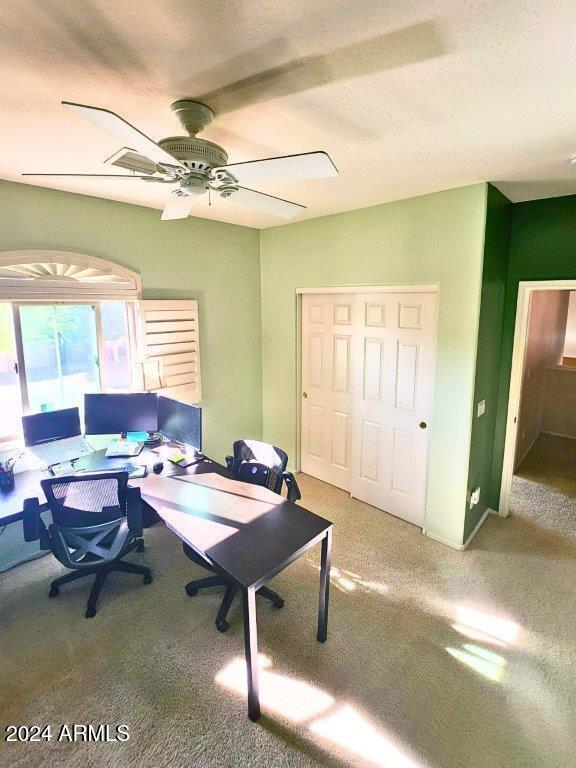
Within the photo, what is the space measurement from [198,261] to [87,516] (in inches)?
98.0

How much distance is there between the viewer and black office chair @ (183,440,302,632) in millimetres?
2467

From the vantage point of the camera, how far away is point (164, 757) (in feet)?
5.67

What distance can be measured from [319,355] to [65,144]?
8.93 feet

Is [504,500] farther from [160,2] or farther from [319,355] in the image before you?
[160,2]

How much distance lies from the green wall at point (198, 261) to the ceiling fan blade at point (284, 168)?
74.9 inches

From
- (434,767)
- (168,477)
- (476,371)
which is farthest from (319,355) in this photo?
(434,767)

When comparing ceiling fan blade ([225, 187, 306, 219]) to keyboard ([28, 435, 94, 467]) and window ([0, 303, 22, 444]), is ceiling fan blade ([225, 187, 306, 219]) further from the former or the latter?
keyboard ([28, 435, 94, 467])

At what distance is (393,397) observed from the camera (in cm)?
354

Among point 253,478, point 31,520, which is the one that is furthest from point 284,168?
point 31,520

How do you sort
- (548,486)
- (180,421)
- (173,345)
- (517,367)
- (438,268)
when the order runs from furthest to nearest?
1. (548,486)
2. (173,345)
3. (517,367)
4. (180,421)
5. (438,268)

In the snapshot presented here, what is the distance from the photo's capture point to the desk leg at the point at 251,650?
5.80 feet

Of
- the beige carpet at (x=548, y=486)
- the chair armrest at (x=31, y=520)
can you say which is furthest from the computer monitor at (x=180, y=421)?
the beige carpet at (x=548, y=486)

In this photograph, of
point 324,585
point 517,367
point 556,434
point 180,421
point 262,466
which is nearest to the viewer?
point 324,585

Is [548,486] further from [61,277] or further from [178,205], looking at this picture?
[61,277]
